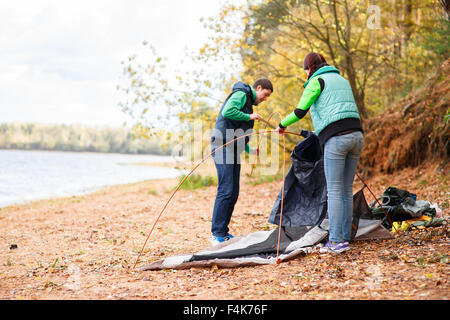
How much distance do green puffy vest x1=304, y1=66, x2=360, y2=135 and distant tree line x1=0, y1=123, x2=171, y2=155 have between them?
48.9 metres

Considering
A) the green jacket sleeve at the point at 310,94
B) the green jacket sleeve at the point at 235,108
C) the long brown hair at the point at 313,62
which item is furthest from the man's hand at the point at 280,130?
the long brown hair at the point at 313,62

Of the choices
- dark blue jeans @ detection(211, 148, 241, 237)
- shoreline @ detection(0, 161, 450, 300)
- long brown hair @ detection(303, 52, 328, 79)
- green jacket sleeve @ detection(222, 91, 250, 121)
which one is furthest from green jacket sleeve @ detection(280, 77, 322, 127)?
shoreline @ detection(0, 161, 450, 300)

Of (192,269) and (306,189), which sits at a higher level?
(306,189)

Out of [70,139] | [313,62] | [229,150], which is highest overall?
[313,62]

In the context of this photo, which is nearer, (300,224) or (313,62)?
(313,62)

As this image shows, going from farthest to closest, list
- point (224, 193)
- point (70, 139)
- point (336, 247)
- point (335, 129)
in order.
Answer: point (70, 139), point (224, 193), point (336, 247), point (335, 129)

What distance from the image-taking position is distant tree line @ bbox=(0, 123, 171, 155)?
55.5m

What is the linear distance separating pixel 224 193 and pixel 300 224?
3.17 ft

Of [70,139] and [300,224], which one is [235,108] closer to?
[300,224]

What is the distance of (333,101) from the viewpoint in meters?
3.54

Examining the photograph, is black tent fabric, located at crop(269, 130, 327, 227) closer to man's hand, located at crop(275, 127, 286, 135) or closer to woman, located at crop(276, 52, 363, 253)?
man's hand, located at crop(275, 127, 286, 135)

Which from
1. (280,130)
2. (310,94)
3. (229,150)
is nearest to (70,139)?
(229,150)
